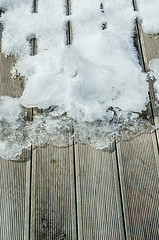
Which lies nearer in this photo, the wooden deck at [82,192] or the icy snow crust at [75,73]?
the wooden deck at [82,192]

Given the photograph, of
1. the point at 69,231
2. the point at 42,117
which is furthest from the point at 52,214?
the point at 42,117

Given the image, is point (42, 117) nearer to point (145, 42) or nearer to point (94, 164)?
point (94, 164)

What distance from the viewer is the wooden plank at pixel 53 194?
158 cm

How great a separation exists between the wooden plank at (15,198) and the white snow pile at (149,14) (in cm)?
134

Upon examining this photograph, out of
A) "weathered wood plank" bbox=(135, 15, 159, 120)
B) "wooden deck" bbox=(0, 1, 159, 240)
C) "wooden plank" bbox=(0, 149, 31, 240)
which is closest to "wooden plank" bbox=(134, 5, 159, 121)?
"weathered wood plank" bbox=(135, 15, 159, 120)

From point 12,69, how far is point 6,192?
0.89 meters

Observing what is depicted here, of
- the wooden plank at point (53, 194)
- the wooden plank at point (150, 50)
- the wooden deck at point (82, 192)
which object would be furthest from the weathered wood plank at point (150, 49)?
the wooden plank at point (53, 194)

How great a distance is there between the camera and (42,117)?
1.77 meters

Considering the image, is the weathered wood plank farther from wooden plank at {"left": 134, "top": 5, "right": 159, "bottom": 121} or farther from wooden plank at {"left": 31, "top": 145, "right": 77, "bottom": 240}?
wooden plank at {"left": 31, "top": 145, "right": 77, "bottom": 240}

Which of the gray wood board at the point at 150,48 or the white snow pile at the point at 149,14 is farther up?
the white snow pile at the point at 149,14

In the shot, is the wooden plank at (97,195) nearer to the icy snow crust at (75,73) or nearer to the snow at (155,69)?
the icy snow crust at (75,73)

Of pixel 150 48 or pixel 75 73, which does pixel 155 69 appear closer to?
pixel 150 48

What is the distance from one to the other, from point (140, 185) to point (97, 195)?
288mm

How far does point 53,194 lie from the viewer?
1.63 metres
